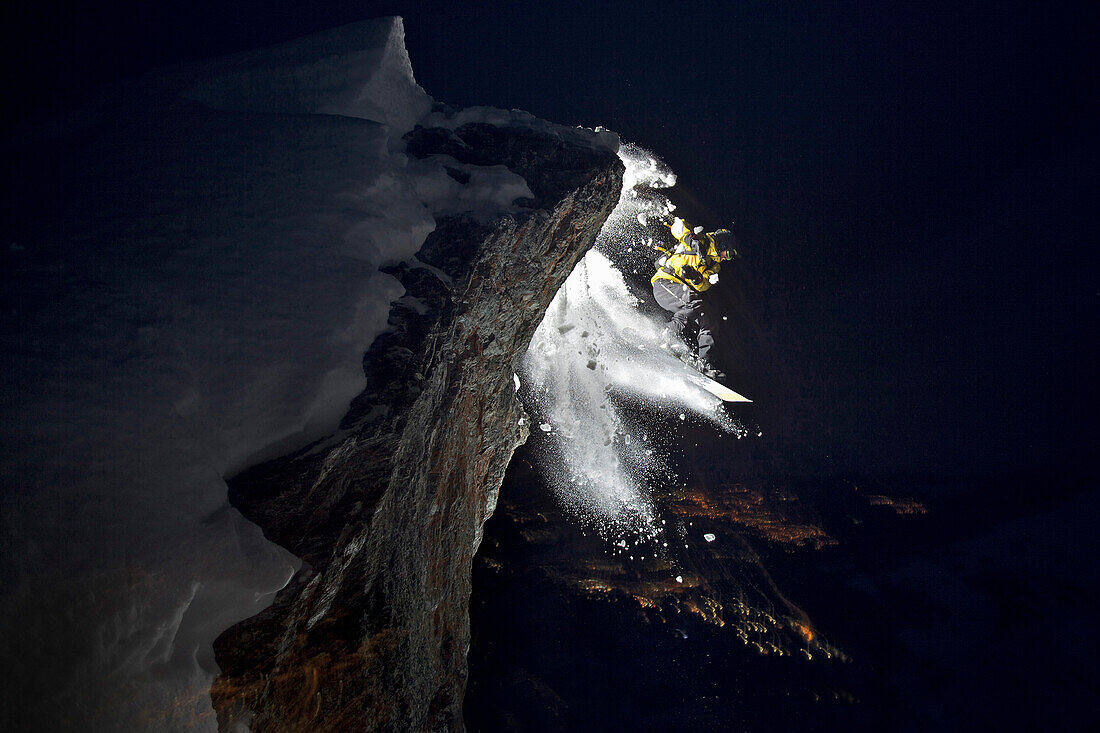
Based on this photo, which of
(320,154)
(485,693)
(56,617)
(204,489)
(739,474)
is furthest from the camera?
(739,474)

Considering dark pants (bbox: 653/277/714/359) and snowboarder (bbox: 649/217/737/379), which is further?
dark pants (bbox: 653/277/714/359)

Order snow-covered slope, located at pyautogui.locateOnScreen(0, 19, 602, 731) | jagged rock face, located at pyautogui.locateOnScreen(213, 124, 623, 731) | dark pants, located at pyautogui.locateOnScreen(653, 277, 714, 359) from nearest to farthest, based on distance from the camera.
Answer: snow-covered slope, located at pyautogui.locateOnScreen(0, 19, 602, 731), jagged rock face, located at pyautogui.locateOnScreen(213, 124, 623, 731), dark pants, located at pyautogui.locateOnScreen(653, 277, 714, 359)

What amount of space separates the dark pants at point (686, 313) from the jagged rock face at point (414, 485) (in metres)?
Result: 1.66

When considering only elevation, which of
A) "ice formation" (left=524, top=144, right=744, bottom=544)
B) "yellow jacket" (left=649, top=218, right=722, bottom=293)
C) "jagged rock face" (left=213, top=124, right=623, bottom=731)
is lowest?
"jagged rock face" (left=213, top=124, right=623, bottom=731)

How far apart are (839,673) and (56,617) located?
236 inches

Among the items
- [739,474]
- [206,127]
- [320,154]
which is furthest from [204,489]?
[739,474]

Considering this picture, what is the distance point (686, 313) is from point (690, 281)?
15.1 inches

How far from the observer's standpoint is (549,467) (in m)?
4.94

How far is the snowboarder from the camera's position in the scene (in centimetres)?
483

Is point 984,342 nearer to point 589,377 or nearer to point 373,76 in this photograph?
point 589,377

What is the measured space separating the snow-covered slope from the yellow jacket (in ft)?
8.25

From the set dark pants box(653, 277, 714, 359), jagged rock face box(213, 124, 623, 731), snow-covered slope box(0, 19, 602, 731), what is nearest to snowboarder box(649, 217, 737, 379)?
dark pants box(653, 277, 714, 359)

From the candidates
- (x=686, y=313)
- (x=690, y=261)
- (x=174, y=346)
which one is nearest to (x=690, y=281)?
(x=690, y=261)

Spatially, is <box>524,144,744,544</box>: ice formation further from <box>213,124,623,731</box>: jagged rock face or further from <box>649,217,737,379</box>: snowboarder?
<box>213,124,623,731</box>: jagged rock face
